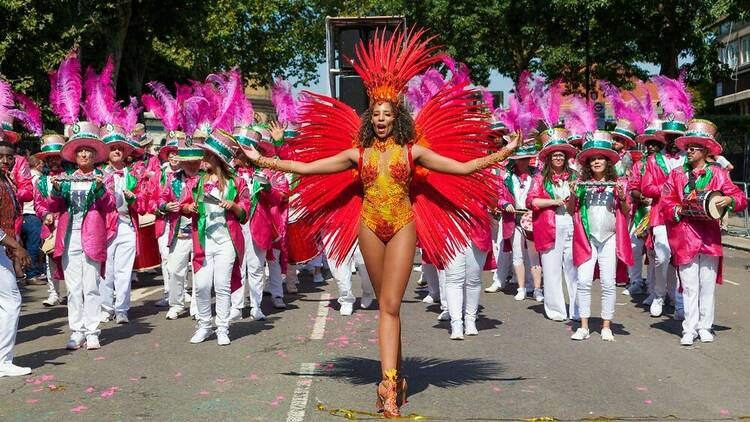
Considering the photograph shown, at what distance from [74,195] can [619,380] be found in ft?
16.5

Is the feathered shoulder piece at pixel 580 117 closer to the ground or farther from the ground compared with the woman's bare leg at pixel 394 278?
farther from the ground

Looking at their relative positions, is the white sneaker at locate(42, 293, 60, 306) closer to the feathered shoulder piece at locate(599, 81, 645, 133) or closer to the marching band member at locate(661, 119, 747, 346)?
the marching band member at locate(661, 119, 747, 346)

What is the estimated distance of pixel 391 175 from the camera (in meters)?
6.79

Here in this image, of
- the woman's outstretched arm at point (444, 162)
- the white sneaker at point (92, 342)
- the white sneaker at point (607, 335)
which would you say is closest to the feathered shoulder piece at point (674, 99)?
the white sneaker at point (607, 335)

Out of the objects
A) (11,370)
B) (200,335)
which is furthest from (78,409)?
(200,335)

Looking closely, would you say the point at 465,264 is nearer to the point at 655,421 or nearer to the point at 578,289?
the point at 578,289

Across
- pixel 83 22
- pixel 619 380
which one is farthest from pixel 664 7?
pixel 619 380

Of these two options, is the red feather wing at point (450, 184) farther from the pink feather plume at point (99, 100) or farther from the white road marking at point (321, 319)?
the pink feather plume at point (99, 100)

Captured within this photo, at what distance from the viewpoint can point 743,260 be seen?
18.1 meters

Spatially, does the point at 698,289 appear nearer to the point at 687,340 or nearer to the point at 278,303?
the point at 687,340

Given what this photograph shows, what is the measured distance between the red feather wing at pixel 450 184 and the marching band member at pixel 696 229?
2657 mm

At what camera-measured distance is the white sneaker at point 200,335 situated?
30.6 ft

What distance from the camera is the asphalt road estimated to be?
666 centimetres

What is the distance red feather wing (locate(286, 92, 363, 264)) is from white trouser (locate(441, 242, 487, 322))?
2.02 metres
